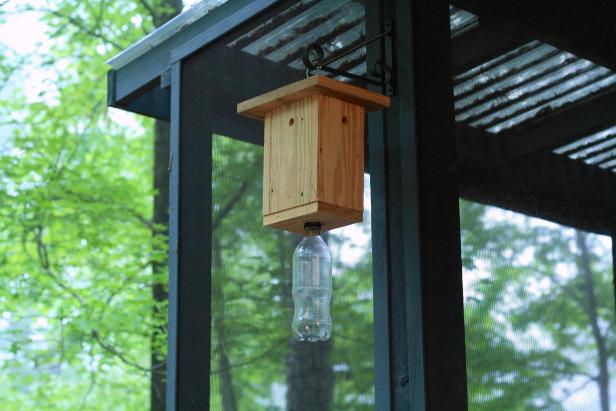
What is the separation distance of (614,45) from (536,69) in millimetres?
206

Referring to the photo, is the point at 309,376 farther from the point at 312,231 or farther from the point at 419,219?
the point at 419,219

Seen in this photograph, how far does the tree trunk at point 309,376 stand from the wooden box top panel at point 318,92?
84 centimetres

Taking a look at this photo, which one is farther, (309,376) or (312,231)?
(309,376)

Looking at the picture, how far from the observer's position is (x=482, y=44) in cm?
243

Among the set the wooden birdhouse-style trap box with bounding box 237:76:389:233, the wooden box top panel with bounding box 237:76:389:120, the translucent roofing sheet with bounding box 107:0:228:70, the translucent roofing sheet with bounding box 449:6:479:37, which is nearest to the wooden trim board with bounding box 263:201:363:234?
the wooden birdhouse-style trap box with bounding box 237:76:389:233

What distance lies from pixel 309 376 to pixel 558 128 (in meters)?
1.15

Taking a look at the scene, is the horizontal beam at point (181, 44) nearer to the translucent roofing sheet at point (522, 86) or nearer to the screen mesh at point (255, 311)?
the screen mesh at point (255, 311)

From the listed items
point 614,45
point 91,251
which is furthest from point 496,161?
point 91,251

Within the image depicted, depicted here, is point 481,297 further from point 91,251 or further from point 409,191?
point 91,251

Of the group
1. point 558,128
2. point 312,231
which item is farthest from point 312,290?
point 558,128

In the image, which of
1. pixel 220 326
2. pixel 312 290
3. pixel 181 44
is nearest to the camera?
pixel 312 290

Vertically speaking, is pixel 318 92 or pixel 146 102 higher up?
pixel 146 102

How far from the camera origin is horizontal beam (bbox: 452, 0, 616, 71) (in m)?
2.28

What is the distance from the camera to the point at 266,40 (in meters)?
3.03
